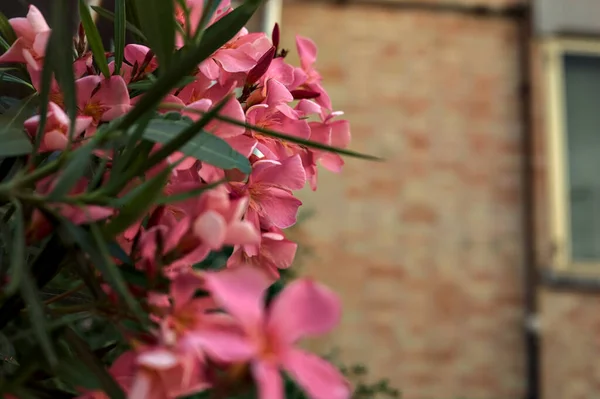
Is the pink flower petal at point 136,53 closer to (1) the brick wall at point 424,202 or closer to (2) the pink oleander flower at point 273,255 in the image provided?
(2) the pink oleander flower at point 273,255

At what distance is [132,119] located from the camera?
11.0 inches

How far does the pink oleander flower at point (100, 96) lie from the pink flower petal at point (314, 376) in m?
0.19

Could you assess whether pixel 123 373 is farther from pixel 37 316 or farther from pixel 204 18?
pixel 204 18

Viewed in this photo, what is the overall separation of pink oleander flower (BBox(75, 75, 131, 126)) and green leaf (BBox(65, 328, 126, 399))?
0.39ft

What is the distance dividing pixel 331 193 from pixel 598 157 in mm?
1144

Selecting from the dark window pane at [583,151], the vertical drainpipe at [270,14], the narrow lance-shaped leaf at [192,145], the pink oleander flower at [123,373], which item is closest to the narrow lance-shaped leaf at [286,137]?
the narrow lance-shaped leaf at [192,145]

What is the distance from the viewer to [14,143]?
29 centimetres

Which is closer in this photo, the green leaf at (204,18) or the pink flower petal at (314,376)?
the pink flower petal at (314,376)

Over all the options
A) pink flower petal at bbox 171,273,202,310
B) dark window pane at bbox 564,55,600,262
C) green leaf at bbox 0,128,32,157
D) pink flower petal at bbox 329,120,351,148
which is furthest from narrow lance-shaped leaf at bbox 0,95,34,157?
dark window pane at bbox 564,55,600,262

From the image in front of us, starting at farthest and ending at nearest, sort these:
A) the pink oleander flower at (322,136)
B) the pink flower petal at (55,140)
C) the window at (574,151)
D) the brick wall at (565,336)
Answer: the window at (574,151) → the brick wall at (565,336) → the pink oleander flower at (322,136) → the pink flower petal at (55,140)

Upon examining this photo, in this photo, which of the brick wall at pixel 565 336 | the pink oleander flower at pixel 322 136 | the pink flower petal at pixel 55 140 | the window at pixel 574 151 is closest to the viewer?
the pink flower petal at pixel 55 140

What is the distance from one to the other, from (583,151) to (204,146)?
262cm

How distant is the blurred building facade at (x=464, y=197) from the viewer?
243cm

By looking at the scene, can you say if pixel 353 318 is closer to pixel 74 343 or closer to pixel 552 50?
pixel 552 50
